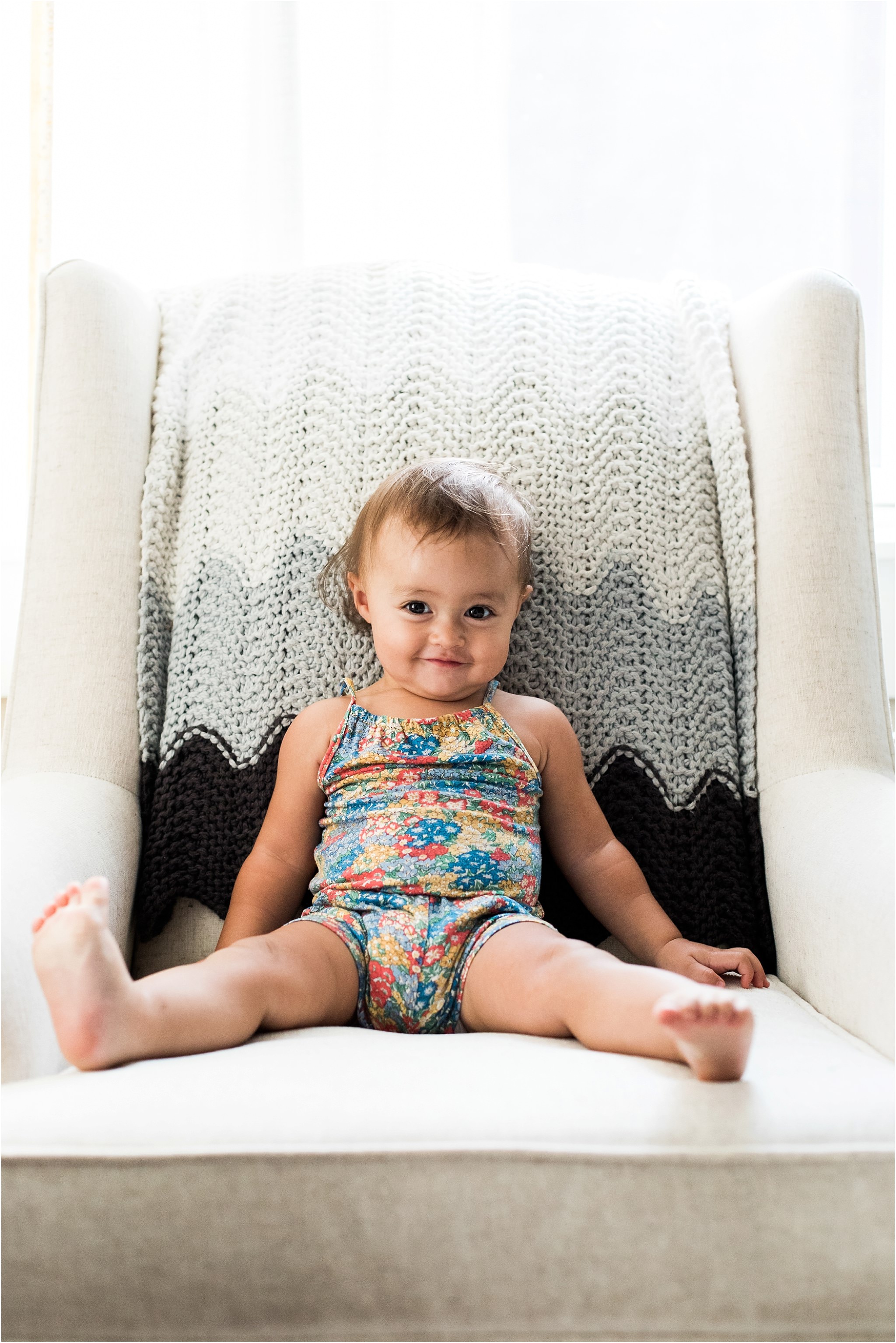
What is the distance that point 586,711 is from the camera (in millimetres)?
1114

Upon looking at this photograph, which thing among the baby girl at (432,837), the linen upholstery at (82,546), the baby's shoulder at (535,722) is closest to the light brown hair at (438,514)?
the baby girl at (432,837)

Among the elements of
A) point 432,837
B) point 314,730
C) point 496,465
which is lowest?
point 432,837

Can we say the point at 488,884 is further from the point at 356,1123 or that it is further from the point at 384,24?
the point at 384,24

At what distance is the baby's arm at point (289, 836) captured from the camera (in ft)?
3.36

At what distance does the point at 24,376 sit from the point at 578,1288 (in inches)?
57.6

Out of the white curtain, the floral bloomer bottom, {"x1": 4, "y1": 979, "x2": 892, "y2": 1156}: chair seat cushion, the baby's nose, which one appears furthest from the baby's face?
the white curtain

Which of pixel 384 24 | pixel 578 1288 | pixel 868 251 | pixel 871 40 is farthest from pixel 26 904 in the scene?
pixel 871 40

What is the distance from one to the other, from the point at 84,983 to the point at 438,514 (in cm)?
53

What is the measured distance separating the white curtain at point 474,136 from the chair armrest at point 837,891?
878mm

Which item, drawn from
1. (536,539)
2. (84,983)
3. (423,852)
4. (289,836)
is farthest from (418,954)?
(536,539)

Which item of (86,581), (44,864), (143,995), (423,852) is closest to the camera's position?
(143,995)

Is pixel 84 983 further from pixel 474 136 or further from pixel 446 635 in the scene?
pixel 474 136

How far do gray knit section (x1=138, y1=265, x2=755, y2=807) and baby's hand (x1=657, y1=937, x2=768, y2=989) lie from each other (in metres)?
0.16

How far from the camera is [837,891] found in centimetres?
88
